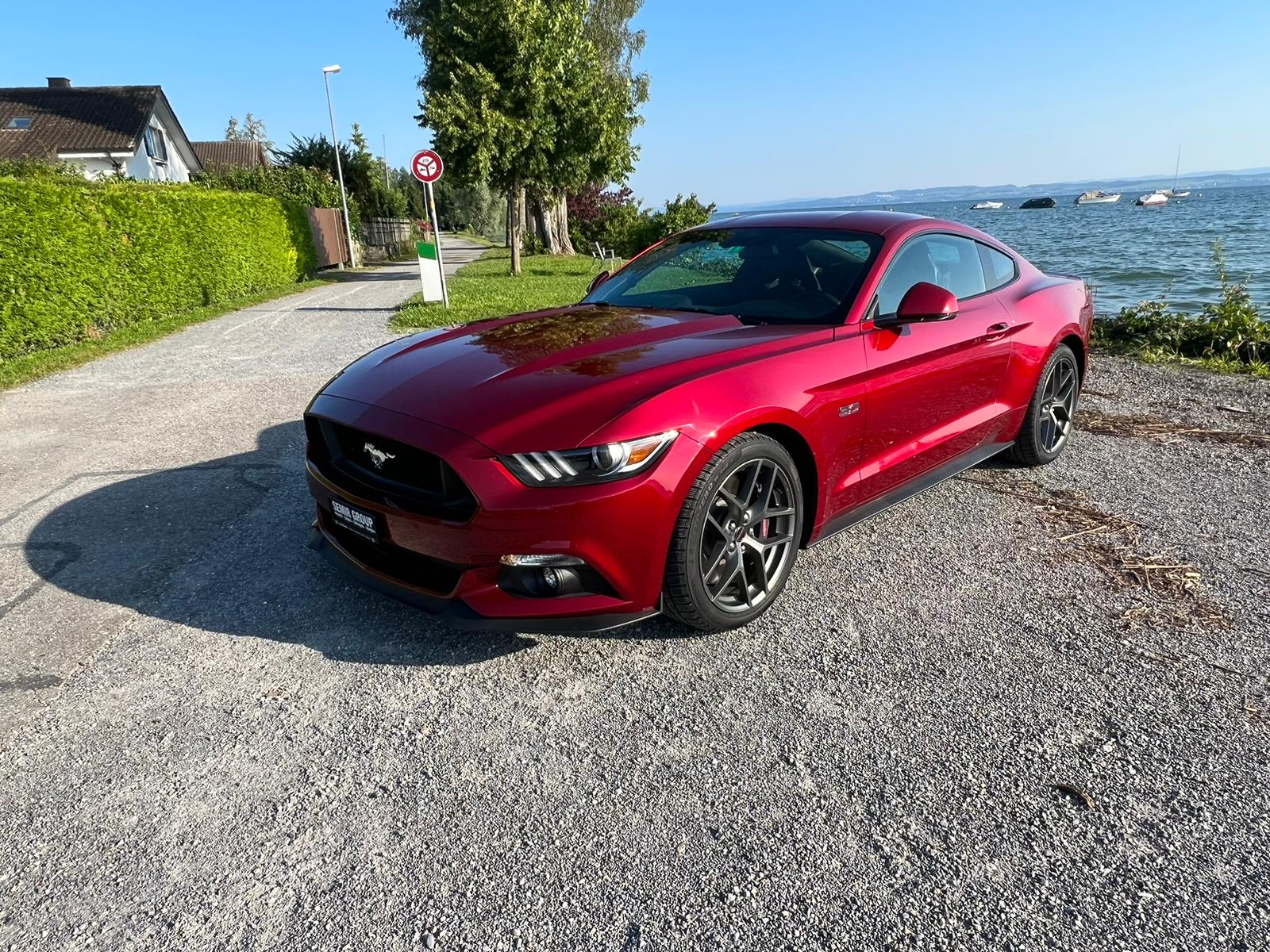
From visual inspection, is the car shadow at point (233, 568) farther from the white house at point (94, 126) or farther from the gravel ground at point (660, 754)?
the white house at point (94, 126)

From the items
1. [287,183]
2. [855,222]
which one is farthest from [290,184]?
[855,222]

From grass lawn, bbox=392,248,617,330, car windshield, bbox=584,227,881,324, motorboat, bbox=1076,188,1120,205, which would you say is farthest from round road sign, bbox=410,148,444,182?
motorboat, bbox=1076,188,1120,205

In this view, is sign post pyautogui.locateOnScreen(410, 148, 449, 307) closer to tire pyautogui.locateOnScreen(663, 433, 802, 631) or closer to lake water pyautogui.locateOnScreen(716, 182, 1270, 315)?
lake water pyautogui.locateOnScreen(716, 182, 1270, 315)

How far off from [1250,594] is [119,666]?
4.49 metres

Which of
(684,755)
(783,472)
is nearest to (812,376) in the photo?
(783,472)

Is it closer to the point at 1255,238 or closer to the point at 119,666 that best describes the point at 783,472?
the point at 119,666

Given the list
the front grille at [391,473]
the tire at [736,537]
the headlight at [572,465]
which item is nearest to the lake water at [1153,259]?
the tire at [736,537]

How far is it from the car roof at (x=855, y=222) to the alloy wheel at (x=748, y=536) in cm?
157

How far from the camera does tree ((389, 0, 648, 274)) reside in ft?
64.9

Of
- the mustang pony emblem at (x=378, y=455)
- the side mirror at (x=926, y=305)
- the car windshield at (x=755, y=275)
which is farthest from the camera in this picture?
the car windshield at (x=755, y=275)

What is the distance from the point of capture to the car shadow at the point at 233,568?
3104 mm

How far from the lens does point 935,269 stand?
4.02m

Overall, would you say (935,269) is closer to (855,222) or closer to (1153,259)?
(855,222)

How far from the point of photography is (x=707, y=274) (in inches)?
164
